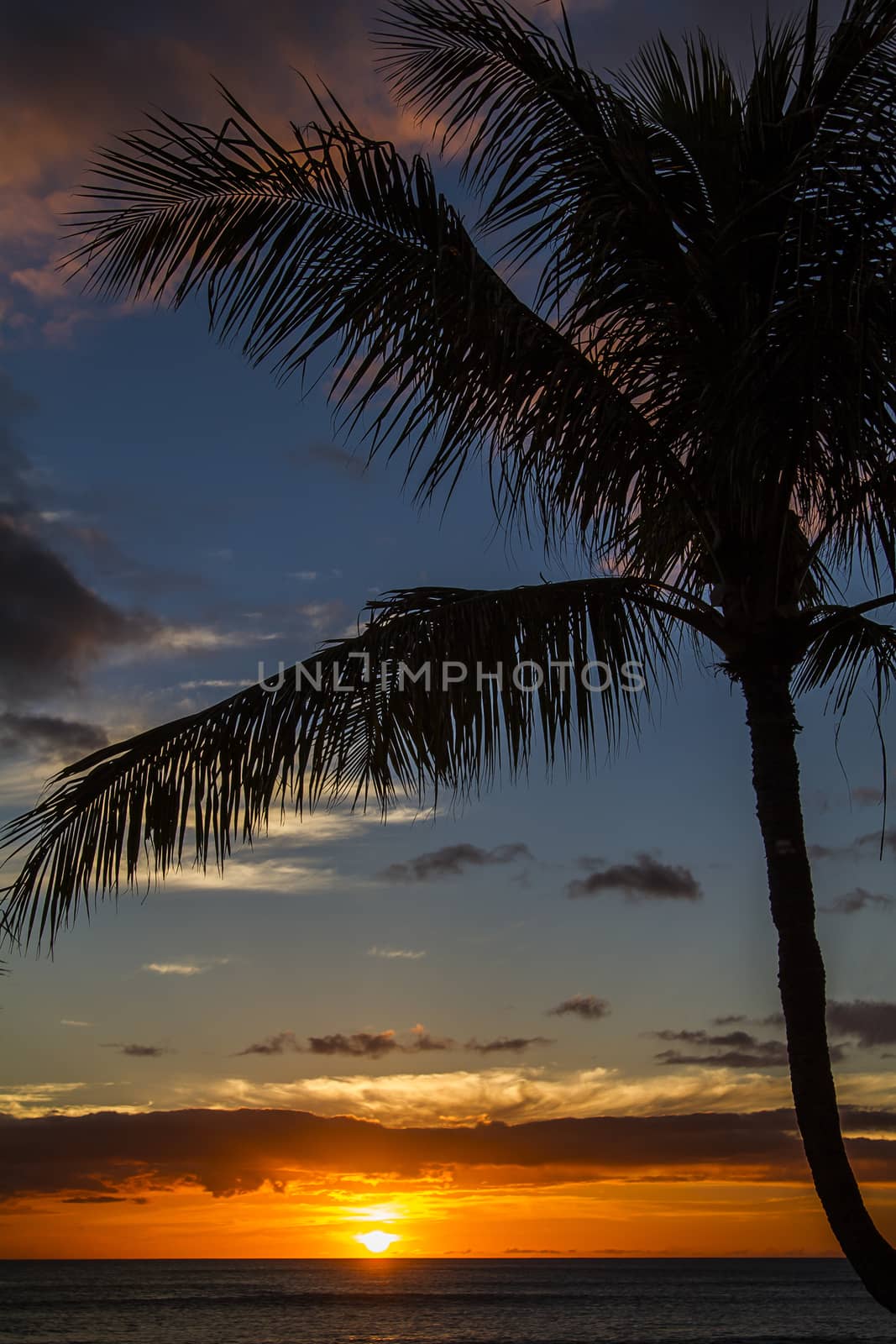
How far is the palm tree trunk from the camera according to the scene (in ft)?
17.9

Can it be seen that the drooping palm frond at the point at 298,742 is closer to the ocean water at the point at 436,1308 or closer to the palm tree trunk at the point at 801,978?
the palm tree trunk at the point at 801,978

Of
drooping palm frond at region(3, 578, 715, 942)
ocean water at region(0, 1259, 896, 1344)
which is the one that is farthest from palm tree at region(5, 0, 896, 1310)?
ocean water at region(0, 1259, 896, 1344)

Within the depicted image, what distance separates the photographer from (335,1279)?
93.9 meters

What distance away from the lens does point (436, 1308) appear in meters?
66.1

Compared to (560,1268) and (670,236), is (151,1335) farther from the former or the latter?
(560,1268)

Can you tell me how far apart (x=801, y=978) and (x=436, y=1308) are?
69.1 m

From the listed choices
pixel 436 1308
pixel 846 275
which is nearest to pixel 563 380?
pixel 846 275

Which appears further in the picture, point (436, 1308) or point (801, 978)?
point (436, 1308)

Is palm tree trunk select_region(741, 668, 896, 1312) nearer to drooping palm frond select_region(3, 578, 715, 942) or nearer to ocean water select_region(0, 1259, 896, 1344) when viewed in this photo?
drooping palm frond select_region(3, 578, 715, 942)

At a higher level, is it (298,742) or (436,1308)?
(298,742)

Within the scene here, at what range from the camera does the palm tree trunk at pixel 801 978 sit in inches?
215

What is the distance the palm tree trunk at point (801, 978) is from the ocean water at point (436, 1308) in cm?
4672

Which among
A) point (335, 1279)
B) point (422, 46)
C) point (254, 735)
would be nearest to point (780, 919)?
point (254, 735)

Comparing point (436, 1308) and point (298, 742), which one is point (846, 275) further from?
point (436, 1308)
